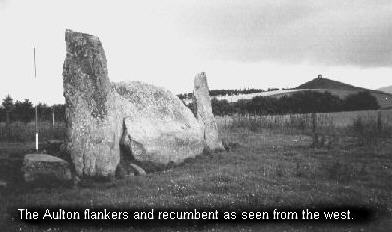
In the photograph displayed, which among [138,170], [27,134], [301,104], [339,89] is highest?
[339,89]

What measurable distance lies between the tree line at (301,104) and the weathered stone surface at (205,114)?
26944 mm

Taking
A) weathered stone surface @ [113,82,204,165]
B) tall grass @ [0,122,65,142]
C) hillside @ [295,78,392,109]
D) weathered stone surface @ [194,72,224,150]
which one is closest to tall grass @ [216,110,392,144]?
weathered stone surface @ [194,72,224,150]

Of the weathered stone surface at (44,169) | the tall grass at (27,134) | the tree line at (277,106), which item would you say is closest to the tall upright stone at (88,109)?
the weathered stone surface at (44,169)

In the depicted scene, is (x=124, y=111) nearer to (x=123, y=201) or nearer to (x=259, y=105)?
(x=123, y=201)

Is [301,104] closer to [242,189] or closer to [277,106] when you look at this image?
[277,106]

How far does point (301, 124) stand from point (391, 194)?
77.2 feet

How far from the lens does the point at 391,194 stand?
13.3m

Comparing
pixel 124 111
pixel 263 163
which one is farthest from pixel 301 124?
pixel 124 111

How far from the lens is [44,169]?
1401cm

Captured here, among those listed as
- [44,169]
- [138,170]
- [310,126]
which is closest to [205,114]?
[138,170]

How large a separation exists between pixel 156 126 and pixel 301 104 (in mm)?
42099

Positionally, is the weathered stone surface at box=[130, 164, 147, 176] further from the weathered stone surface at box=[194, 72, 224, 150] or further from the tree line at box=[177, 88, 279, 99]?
the tree line at box=[177, 88, 279, 99]

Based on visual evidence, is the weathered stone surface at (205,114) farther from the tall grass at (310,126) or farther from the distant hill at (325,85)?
the distant hill at (325,85)

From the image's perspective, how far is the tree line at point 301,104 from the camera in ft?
178
